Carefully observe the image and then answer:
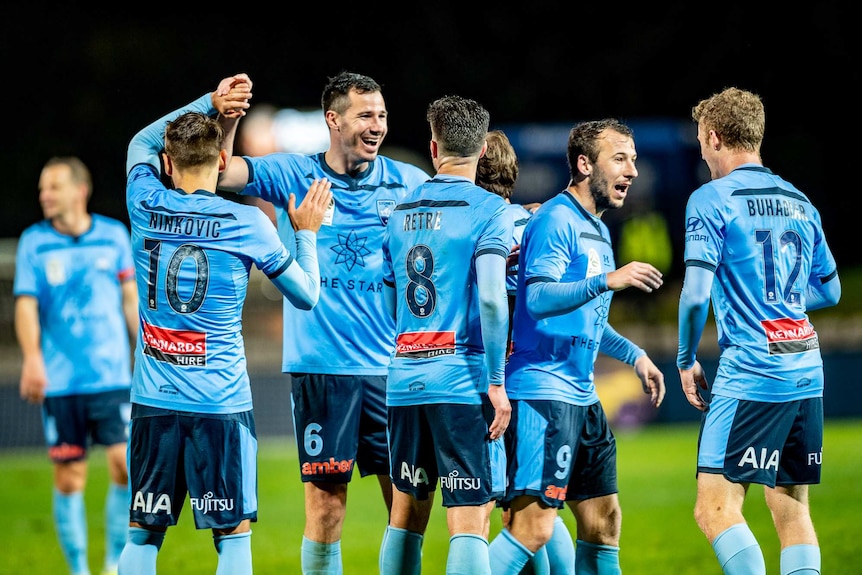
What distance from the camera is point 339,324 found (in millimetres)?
6012

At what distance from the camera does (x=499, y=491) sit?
17.1 feet

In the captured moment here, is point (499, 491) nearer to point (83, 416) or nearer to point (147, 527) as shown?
point (147, 527)

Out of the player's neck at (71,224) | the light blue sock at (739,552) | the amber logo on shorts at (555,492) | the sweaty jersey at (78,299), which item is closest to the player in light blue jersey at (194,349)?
the amber logo on shorts at (555,492)

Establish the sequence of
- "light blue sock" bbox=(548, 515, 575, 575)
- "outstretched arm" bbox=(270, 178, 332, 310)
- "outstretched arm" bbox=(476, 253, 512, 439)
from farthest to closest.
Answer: "light blue sock" bbox=(548, 515, 575, 575) < "outstretched arm" bbox=(270, 178, 332, 310) < "outstretched arm" bbox=(476, 253, 512, 439)

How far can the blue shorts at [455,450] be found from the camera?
16.8 ft

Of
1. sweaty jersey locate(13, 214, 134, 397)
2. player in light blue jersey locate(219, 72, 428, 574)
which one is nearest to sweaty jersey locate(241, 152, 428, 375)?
player in light blue jersey locate(219, 72, 428, 574)

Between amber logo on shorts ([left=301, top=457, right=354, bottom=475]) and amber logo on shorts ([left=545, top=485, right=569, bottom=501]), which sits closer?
amber logo on shorts ([left=545, top=485, right=569, bottom=501])

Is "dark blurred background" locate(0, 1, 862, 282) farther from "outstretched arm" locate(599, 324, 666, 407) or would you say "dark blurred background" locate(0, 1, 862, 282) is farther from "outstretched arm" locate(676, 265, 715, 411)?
"outstretched arm" locate(676, 265, 715, 411)

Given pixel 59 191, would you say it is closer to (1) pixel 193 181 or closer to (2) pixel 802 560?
(1) pixel 193 181

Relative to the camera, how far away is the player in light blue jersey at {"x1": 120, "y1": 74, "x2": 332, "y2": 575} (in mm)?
5137

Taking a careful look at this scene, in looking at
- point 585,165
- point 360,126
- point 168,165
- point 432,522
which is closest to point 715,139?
point 585,165

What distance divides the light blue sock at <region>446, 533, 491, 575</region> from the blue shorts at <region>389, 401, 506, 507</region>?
0.16 meters

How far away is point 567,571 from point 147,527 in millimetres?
2166

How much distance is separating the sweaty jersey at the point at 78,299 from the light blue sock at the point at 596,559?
3.92m
